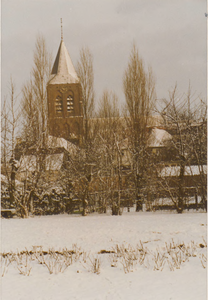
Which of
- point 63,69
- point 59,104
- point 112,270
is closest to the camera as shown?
point 112,270

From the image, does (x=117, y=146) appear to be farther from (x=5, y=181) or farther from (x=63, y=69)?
(x=63, y=69)

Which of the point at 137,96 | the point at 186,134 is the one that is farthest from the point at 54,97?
the point at 186,134

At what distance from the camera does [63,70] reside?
22.5 metres

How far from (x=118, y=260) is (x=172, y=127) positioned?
8.38m

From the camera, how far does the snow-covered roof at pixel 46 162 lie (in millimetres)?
15367

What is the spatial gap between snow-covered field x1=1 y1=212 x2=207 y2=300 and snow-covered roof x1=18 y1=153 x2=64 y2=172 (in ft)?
16.3

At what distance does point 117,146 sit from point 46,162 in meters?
4.14

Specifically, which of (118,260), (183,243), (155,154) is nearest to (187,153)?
(155,154)

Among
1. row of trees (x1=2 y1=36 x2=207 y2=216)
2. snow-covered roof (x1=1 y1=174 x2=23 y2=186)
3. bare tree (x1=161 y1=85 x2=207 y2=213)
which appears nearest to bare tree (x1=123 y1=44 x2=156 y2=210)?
row of trees (x1=2 y1=36 x2=207 y2=216)

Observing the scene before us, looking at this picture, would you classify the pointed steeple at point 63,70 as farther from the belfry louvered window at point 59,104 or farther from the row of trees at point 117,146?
the belfry louvered window at point 59,104

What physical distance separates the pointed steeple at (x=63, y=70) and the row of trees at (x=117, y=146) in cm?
88

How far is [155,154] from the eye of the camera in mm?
17703

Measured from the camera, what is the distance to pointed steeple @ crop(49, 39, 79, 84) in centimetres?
2066

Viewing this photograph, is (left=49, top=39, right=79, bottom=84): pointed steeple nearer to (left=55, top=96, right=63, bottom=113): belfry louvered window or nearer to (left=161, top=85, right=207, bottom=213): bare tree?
(left=55, top=96, right=63, bottom=113): belfry louvered window
